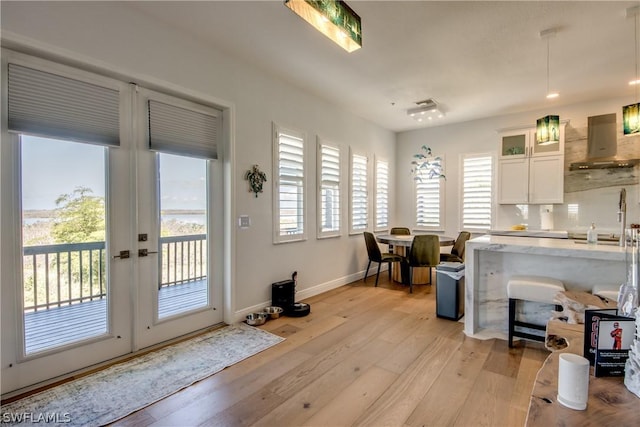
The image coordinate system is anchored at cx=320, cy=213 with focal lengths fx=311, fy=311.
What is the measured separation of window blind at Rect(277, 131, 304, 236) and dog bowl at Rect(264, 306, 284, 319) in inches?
37.2

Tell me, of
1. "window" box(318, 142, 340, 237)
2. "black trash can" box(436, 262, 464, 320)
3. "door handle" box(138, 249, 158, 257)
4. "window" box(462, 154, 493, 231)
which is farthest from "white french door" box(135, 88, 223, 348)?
"window" box(462, 154, 493, 231)

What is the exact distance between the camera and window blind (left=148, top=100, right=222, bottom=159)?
9.66 ft

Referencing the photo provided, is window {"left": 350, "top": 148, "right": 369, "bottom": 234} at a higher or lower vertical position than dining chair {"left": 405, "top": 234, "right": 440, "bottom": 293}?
higher

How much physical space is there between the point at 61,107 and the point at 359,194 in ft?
14.1

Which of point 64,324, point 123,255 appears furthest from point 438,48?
point 64,324

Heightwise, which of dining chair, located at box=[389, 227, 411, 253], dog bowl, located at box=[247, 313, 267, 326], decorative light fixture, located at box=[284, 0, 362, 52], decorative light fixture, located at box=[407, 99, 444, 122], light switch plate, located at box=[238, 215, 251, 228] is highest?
decorative light fixture, located at box=[407, 99, 444, 122]

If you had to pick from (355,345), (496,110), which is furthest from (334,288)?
(496,110)

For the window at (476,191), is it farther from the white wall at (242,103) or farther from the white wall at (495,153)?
the white wall at (242,103)

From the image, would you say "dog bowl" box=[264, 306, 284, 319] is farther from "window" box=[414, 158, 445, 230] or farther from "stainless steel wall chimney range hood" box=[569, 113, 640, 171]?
"stainless steel wall chimney range hood" box=[569, 113, 640, 171]

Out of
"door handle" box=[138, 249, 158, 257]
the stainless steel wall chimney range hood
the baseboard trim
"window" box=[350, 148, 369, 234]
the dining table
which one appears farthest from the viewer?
"window" box=[350, 148, 369, 234]

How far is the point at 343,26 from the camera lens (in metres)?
2.39

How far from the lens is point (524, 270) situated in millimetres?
3121

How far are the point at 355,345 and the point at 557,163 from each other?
4.37 metres

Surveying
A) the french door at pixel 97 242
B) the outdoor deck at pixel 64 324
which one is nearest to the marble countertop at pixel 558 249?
the french door at pixel 97 242
